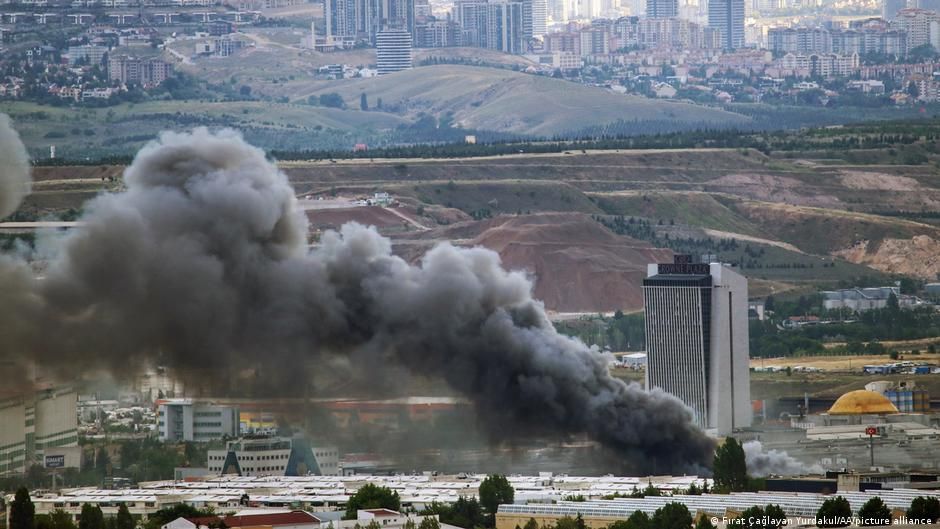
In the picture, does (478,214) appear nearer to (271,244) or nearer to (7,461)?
(7,461)

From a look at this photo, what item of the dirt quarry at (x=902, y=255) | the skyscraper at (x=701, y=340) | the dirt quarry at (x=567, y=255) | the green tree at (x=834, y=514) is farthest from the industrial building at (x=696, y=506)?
the dirt quarry at (x=902, y=255)

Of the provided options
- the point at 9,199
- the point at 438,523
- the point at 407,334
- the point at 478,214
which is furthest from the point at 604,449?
the point at 478,214

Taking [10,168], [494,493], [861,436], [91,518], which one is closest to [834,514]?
[494,493]

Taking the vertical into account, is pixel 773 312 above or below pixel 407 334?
below

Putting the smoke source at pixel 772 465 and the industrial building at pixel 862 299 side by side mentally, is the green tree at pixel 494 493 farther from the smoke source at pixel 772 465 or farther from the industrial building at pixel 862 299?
the industrial building at pixel 862 299

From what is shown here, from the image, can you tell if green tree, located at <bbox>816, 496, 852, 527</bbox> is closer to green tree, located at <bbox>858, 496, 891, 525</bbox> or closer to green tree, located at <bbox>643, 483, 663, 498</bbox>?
green tree, located at <bbox>858, 496, 891, 525</bbox>
